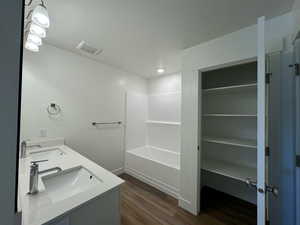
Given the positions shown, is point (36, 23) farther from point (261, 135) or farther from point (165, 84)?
point (165, 84)

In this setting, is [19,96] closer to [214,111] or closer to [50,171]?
[50,171]

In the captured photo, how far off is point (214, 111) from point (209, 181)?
137 centimetres

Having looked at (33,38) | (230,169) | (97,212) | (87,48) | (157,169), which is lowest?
(157,169)

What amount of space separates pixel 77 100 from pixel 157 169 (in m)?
1.96

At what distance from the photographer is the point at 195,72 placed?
193 cm

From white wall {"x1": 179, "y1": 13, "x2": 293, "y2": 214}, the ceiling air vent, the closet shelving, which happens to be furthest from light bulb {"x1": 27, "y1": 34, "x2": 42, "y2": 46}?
the closet shelving

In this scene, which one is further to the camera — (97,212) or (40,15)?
(40,15)

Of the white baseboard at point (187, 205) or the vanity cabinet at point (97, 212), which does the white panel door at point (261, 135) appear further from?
the white baseboard at point (187, 205)

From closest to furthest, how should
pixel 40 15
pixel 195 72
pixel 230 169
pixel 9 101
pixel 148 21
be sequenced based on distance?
pixel 9 101, pixel 40 15, pixel 148 21, pixel 195 72, pixel 230 169

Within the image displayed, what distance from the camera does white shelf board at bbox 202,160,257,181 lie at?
6.12 feet

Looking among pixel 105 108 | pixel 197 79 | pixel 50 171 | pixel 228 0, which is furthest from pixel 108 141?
pixel 228 0

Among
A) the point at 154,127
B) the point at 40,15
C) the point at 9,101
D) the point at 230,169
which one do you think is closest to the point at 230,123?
the point at 230,169

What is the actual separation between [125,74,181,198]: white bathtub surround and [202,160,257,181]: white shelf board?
0.84m

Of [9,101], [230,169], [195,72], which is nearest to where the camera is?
[9,101]
